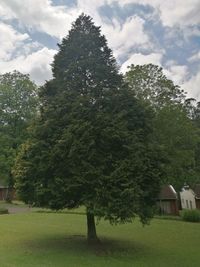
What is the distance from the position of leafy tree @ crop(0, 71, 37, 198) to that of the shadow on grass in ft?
95.8

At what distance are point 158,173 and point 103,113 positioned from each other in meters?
4.04

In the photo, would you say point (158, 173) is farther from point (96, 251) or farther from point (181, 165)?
point (181, 165)

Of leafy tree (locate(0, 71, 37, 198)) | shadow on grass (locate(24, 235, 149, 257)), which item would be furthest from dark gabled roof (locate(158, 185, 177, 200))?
shadow on grass (locate(24, 235, 149, 257))

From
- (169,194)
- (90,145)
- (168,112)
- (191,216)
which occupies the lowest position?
(191,216)

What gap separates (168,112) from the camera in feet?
124

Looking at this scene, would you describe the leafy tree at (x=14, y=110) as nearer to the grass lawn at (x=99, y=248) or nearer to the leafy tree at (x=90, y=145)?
the grass lawn at (x=99, y=248)

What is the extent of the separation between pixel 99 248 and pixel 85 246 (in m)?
0.94

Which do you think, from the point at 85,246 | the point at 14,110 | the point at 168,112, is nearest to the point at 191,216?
the point at 168,112

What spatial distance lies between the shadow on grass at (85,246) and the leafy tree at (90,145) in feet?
3.39

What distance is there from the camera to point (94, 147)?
1817 centimetres

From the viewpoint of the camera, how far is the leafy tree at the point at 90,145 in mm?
17406

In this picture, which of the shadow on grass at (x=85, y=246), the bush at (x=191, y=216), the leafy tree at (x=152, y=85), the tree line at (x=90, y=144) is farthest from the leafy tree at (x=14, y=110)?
the tree line at (x=90, y=144)

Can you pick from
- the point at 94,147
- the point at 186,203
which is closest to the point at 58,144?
the point at 94,147

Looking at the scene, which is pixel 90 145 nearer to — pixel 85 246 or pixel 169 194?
pixel 85 246
